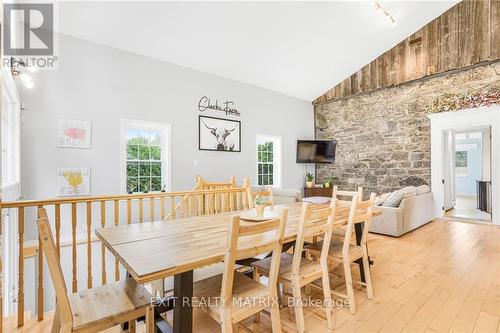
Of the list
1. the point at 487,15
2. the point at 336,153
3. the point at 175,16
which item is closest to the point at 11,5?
the point at 175,16

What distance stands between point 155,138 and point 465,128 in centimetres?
639

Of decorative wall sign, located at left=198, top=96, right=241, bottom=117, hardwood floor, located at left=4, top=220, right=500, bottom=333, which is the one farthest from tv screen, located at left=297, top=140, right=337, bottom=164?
hardwood floor, located at left=4, top=220, right=500, bottom=333

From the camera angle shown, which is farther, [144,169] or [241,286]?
[144,169]

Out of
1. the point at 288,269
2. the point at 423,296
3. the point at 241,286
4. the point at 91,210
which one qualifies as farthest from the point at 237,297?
the point at 91,210

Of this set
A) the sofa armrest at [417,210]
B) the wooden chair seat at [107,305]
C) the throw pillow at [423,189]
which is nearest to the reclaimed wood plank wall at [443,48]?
the throw pillow at [423,189]

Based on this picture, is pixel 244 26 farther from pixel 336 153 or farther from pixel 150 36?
pixel 336 153

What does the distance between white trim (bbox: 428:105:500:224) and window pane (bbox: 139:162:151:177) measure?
19.9 ft

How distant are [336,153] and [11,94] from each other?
6954 mm

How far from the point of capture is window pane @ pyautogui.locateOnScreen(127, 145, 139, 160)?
4492 mm

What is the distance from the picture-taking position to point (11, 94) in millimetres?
2969

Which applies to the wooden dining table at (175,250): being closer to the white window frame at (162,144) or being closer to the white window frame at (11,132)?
the white window frame at (11,132)

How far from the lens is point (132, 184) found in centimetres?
452

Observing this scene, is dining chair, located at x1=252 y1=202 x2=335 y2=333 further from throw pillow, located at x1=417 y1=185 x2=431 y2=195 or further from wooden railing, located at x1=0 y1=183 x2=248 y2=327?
throw pillow, located at x1=417 y1=185 x2=431 y2=195

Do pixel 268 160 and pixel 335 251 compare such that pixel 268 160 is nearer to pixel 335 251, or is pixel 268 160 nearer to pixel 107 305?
pixel 335 251
